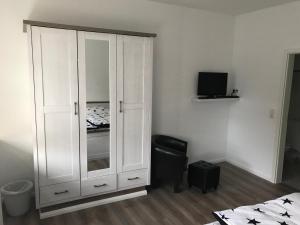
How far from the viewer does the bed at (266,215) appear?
156 cm

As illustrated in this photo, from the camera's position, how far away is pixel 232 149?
14.4ft

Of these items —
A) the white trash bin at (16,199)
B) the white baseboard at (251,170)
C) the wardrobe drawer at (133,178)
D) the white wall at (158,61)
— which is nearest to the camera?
the white trash bin at (16,199)

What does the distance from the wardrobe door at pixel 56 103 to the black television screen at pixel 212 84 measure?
208 cm

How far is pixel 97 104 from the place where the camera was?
2.77 m

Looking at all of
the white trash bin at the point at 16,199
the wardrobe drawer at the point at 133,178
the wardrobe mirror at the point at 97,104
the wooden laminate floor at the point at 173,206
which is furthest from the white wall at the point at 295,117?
the white trash bin at the point at 16,199

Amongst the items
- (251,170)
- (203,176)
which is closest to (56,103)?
(203,176)

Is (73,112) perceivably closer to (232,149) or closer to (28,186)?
(28,186)

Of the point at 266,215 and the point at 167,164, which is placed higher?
the point at 266,215

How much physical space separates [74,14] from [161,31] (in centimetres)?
124

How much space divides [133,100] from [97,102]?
44cm

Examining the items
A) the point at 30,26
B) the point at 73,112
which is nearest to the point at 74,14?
the point at 30,26

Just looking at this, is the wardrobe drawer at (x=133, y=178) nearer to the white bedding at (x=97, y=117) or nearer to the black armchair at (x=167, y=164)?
the black armchair at (x=167, y=164)

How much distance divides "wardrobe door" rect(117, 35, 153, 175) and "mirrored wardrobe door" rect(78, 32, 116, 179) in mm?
87

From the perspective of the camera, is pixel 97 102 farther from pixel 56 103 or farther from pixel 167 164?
pixel 167 164
